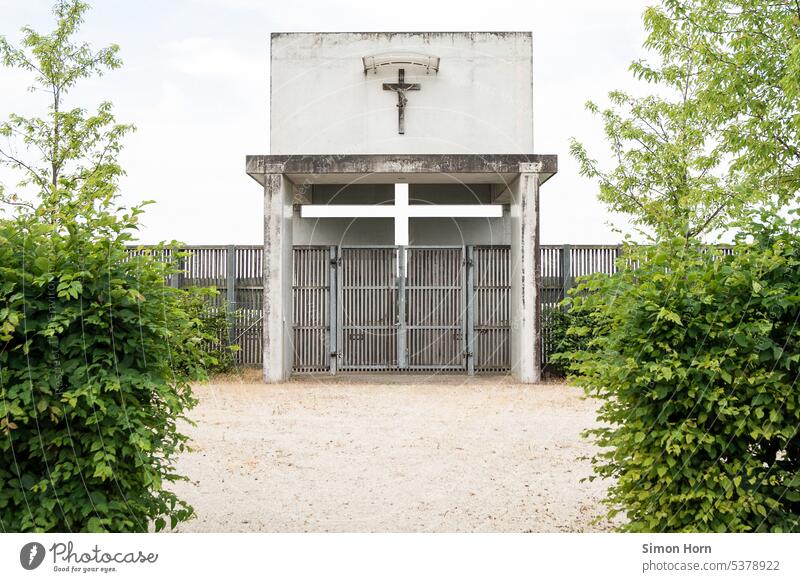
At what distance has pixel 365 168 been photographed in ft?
39.7

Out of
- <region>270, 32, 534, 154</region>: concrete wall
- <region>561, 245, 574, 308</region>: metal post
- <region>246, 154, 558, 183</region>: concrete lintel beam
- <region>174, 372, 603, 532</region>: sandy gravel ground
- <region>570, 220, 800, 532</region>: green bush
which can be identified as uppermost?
<region>270, 32, 534, 154</region>: concrete wall

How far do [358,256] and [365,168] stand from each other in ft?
6.90

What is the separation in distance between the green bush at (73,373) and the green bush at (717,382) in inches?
101

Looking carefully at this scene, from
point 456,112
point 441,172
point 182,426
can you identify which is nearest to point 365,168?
point 441,172

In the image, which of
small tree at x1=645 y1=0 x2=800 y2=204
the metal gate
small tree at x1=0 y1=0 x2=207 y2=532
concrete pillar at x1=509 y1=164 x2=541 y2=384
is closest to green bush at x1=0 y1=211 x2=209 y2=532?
small tree at x1=0 y1=0 x2=207 y2=532

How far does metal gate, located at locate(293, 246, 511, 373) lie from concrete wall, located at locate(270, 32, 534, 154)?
79.9 inches

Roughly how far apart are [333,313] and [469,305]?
2592mm

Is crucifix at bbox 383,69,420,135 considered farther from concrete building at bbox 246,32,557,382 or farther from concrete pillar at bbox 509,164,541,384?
concrete pillar at bbox 509,164,541,384

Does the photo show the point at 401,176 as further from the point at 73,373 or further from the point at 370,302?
the point at 73,373

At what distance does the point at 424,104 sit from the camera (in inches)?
521

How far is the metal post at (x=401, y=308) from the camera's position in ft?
44.2

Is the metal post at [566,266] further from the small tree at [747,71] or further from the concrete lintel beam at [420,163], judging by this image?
the small tree at [747,71]

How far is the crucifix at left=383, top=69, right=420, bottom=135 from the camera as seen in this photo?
13.2 meters

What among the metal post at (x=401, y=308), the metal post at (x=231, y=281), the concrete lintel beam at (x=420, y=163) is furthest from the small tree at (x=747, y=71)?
the metal post at (x=231, y=281)
